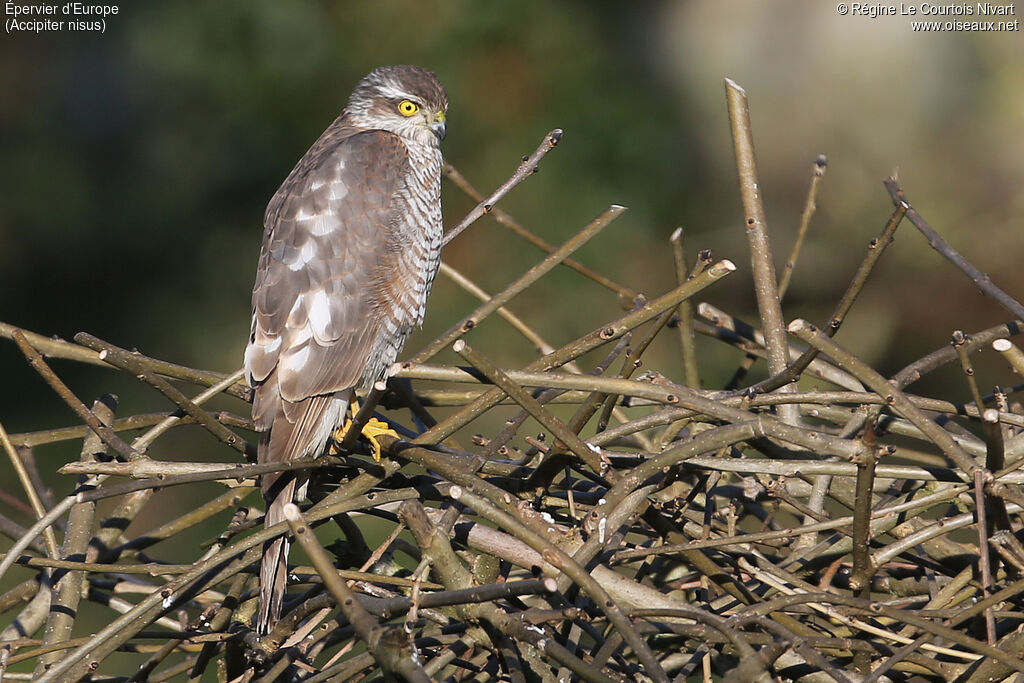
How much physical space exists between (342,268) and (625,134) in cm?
136

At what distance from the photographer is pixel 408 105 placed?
264 cm

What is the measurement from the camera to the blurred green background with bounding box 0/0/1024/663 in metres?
3.28

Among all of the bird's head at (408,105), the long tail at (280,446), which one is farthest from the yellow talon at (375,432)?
the bird's head at (408,105)

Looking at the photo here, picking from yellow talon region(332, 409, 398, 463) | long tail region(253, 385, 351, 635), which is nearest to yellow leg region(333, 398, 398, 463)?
yellow talon region(332, 409, 398, 463)

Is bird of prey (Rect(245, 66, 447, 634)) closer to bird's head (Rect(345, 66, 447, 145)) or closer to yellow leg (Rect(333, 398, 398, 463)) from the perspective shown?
bird's head (Rect(345, 66, 447, 145))

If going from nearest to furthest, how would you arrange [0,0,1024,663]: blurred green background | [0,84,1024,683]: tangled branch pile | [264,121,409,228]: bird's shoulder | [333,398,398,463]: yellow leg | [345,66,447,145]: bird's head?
1. [0,84,1024,683]: tangled branch pile
2. [333,398,398,463]: yellow leg
3. [264,121,409,228]: bird's shoulder
4. [345,66,447,145]: bird's head
5. [0,0,1024,663]: blurred green background

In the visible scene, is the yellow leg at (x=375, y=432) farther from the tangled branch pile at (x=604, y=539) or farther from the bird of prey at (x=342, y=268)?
the bird of prey at (x=342, y=268)

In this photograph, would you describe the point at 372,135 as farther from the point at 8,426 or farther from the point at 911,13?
the point at 8,426

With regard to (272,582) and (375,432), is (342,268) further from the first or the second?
(272,582)

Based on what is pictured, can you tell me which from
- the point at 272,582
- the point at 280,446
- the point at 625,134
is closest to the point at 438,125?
the point at 625,134

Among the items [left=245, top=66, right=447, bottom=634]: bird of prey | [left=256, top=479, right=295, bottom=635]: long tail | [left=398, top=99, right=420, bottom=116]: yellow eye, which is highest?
[left=398, top=99, right=420, bottom=116]: yellow eye

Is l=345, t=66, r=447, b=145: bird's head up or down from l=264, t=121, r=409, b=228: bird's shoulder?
up

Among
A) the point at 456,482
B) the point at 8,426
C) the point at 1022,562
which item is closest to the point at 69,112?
the point at 8,426

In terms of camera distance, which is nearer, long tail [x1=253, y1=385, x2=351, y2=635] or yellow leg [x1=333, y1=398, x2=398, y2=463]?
long tail [x1=253, y1=385, x2=351, y2=635]
